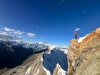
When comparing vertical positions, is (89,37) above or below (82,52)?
above

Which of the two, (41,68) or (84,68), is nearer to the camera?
(84,68)

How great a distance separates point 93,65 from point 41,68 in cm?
14574

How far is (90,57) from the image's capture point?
625 inches

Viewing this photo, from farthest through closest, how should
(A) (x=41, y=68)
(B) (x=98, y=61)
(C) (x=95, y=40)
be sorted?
(A) (x=41, y=68)
(C) (x=95, y=40)
(B) (x=98, y=61)

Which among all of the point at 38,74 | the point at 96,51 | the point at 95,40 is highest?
the point at 95,40

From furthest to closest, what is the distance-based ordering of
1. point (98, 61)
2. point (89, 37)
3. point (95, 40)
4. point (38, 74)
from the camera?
point (38, 74) → point (89, 37) → point (95, 40) → point (98, 61)

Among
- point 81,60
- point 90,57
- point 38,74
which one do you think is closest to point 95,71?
point 90,57

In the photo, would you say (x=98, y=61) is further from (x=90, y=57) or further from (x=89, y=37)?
(x=89, y=37)

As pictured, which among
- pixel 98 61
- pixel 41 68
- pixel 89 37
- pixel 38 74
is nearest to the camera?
pixel 98 61

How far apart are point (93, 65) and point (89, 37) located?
3.71m

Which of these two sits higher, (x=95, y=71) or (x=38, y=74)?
(x=95, y=71)

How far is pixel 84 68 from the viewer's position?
16.5 metres

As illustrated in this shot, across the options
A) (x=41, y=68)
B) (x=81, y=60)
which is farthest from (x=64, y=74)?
(x=41, y=68)

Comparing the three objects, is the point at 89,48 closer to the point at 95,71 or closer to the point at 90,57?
the point at 90,57
